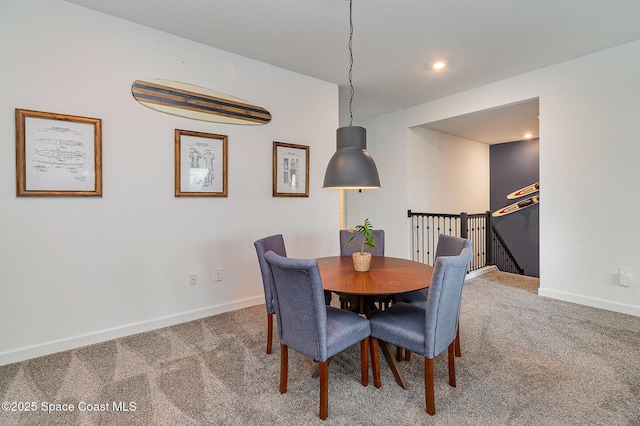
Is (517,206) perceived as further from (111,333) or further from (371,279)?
(111,333)

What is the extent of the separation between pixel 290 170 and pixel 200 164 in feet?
3.48

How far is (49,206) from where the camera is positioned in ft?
7.86

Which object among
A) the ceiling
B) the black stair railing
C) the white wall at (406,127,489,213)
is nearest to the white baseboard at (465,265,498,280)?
the black stair railing

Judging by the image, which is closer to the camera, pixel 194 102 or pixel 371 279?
Answer: pixel 371 279

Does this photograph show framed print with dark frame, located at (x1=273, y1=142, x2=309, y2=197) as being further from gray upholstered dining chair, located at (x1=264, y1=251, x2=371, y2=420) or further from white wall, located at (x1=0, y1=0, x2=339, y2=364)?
gray upholstered dining chair, located at (x1=264, y1=251, x2=371, y2=420)

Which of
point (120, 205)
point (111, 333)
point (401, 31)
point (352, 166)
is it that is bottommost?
point (111, 333)

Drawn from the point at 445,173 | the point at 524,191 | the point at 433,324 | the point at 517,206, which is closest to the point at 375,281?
the point at 433,324

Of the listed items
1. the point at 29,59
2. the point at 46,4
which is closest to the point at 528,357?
the point at 29,59

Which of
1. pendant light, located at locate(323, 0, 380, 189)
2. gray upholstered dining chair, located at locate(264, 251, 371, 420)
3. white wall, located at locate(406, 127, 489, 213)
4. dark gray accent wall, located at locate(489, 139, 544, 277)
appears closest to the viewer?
gray upholstered dining chair, located at locate(264, 251, 371, 420)

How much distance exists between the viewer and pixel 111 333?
8.64 feet

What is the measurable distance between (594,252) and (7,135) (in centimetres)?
Answer: 548

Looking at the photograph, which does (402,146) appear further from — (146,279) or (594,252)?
(146,279)

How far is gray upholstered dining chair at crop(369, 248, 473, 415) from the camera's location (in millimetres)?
1668

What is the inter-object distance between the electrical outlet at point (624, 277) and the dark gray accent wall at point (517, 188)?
362cm
